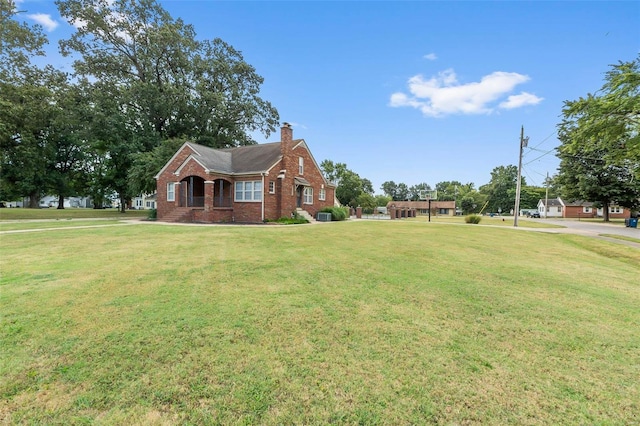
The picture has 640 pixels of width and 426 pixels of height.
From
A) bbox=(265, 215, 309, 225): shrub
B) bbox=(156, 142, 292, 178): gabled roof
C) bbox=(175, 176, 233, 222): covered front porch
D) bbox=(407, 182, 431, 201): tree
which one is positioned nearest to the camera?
bbox=(265, 215, 309, 225): shrub

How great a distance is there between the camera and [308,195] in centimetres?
2753

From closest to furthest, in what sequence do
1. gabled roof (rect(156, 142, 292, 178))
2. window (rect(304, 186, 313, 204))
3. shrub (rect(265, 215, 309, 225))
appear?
shrub (rect(265, 215, 309, 225)) → gabled roof (rect(156, 142, 292, 178)) → window (rect(304, 186, 313, 204))

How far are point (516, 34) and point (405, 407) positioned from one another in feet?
68.7

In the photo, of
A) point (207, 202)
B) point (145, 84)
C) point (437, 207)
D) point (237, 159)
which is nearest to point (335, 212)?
point (237, 159)

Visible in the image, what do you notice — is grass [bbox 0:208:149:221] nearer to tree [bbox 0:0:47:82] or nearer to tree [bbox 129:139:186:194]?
tree [bbox 129:139:186:194]

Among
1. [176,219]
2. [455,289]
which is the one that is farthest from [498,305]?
[176,219]

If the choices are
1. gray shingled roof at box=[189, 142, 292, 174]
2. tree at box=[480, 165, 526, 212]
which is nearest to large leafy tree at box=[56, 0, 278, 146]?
gray shingled roof at box=[189, 142, 292, 174]

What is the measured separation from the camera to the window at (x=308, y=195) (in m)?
27.2

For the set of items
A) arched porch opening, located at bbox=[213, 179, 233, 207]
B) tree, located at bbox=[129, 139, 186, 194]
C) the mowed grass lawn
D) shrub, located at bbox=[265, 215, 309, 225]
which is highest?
tree, located at bbox=[129, 139, 186, 194]

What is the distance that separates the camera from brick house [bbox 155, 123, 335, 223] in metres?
22.9

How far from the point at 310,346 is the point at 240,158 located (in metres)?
25.8

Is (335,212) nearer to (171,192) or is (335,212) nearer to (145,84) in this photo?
(171,192)

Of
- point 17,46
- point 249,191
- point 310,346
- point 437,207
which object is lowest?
point 310,346

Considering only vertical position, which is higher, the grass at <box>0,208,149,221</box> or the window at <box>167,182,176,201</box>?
the window at <box>167,182,176,201</box>
